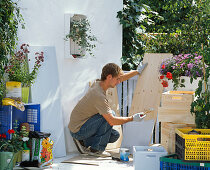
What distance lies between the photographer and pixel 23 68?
4480mm

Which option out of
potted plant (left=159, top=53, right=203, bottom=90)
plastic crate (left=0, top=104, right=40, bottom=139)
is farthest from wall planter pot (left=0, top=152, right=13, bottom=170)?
potted plant (left=159, top=53, right=203, bottom=90)

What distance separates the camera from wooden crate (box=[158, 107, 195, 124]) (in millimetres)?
3885

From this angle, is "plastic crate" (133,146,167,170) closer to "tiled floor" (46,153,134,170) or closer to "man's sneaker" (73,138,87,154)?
"tiled floor" (46,153,134,170)

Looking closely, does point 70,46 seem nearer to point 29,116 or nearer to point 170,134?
point 29,116

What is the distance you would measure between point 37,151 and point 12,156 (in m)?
0.37

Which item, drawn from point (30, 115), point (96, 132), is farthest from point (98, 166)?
point (30, 115)

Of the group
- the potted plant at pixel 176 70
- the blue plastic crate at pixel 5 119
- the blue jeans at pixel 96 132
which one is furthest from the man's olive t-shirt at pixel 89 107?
the blue plastic crate at pixel 5 119

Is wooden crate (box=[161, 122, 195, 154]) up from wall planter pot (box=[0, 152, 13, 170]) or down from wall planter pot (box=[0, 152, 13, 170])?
up

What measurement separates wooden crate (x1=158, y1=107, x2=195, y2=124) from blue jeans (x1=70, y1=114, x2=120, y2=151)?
1028 millimetres

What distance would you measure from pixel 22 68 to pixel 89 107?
95cm

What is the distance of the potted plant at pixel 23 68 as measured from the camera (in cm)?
426

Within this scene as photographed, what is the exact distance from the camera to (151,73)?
5.18 metres

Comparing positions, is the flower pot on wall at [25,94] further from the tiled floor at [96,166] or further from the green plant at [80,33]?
the green plant at [80,33]

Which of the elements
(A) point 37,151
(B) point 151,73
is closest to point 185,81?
(B) point 151,73
